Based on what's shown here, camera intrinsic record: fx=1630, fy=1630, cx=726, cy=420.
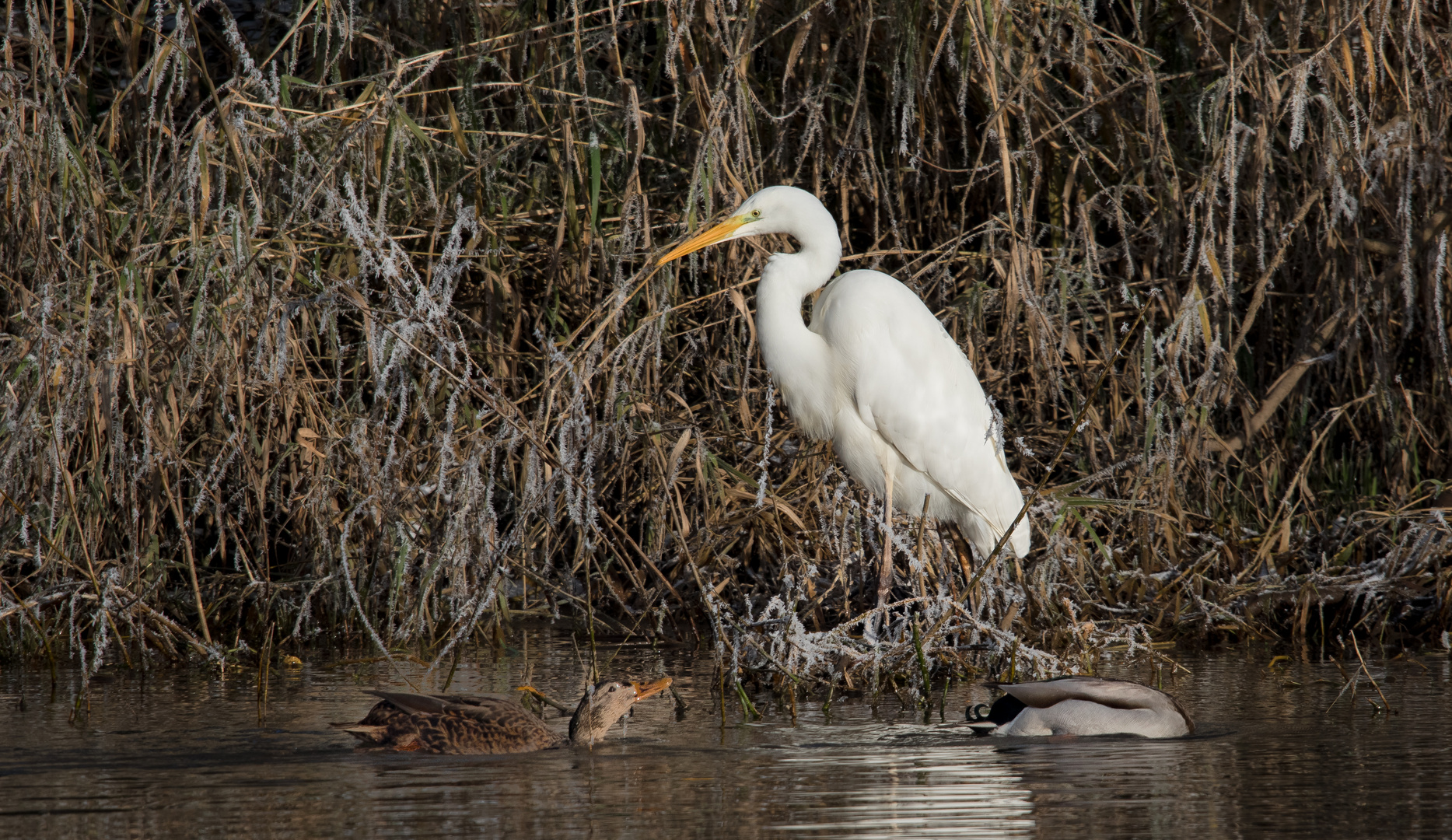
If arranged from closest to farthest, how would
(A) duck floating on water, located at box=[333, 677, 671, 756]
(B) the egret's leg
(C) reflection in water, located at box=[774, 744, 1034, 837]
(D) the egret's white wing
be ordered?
(C) reflection in water, located at box=[774, 744, 1034, 837] < (A) duck floating on water, located at box=[333, 677, 671, 756] < (B) the egret's leg < (D) the egret's white wing

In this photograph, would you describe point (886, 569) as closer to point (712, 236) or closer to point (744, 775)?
point (712, 236)

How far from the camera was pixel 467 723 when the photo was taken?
4.07m

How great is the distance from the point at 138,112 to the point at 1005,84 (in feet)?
11.4

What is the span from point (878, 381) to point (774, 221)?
29.8 inches

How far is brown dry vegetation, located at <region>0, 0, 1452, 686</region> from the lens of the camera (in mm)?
5473

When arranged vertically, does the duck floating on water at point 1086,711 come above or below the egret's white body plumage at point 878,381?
below

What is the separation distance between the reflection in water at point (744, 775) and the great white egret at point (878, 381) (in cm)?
123

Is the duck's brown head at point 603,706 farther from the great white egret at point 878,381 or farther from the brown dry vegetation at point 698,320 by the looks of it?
the great white egret at point 878,381

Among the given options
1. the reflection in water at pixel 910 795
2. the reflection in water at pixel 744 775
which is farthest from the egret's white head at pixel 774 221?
the reflection in water at pixel 910 795

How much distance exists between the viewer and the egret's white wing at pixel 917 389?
5859 millimetres

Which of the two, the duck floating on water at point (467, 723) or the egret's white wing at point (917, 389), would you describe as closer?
the duck floating on water at point (467, 723)

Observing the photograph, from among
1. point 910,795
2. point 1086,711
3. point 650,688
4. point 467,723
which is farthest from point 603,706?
point 1086,711

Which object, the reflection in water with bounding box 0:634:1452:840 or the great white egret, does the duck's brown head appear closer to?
the reflection in water with bounding box 0:634:1452:840

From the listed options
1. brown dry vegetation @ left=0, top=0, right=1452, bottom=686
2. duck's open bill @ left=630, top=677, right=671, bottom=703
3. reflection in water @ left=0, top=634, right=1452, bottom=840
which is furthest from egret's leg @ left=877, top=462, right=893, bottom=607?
duck's open bill @ left=630, top=677, right=671, bottom=703
